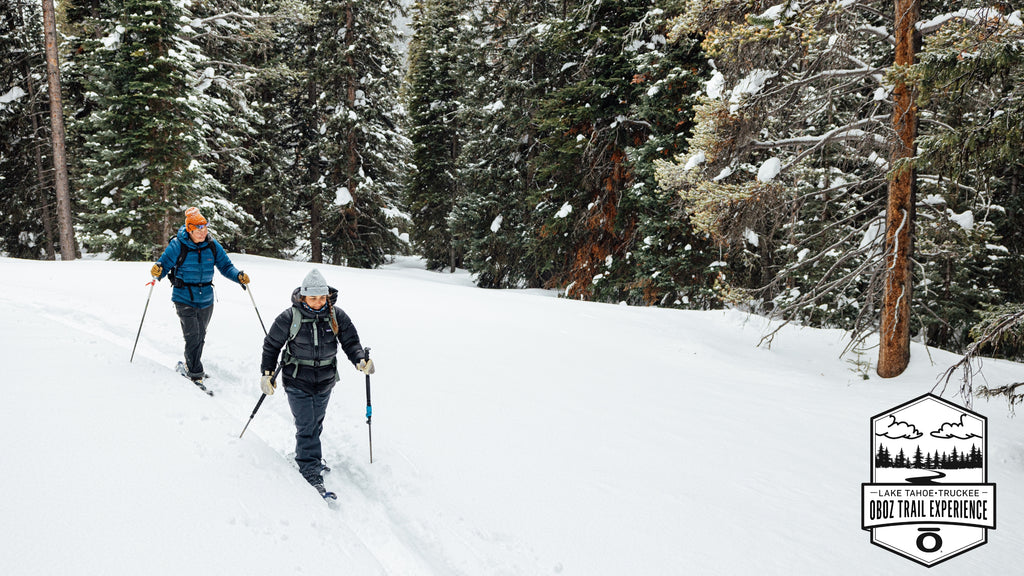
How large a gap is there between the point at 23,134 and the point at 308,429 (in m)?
28.6

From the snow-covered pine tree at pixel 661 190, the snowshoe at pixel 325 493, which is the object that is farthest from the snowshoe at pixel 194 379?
the snow-covered pine tree at pixel 661 190

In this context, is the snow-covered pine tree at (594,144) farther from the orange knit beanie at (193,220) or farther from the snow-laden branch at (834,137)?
the orange knit beanie at (193,220)

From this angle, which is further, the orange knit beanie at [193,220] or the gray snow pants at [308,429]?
the orange knit beanie at [193,220]

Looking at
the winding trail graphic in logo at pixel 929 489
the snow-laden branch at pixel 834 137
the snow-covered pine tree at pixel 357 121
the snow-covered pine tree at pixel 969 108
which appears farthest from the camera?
the snow-covered pine tree at pixel 357 121

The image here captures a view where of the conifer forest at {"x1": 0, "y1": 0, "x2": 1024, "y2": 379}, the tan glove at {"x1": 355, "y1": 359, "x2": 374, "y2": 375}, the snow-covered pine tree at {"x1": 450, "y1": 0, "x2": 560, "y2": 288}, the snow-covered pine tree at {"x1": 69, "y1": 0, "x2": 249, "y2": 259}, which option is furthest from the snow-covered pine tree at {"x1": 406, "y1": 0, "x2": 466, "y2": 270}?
the tan glove at {"x1": 355, "y1": 359, "x2": 374, "y2": 375}

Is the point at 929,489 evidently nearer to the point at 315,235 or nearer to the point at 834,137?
the point at 834,137

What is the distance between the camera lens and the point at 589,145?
1659 cm

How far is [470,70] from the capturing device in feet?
79.1

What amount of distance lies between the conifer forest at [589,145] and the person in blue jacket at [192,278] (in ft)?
25.9

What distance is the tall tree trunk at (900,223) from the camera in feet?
26.2

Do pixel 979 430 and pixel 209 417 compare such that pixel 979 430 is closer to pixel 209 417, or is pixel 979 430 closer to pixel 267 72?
pixel 209 417

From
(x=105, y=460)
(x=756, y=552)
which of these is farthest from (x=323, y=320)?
(x=756, y=552)

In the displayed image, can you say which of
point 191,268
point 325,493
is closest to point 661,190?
point 191,268

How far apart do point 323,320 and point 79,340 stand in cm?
555
